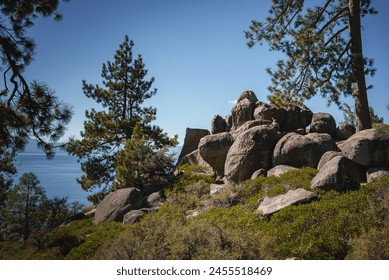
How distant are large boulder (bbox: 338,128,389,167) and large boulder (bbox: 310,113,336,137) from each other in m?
4.78

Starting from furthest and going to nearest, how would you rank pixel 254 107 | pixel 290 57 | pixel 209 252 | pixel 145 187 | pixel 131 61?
1. pixel 131 61
2. pixel 254 107
3. pixel 145 187
4. pixel 290 57
5. pixel 209 252

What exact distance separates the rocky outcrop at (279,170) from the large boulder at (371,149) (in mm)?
2106

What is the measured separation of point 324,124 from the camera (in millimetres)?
14930

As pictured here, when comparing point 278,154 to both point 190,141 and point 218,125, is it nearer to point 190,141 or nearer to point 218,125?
point 218,125

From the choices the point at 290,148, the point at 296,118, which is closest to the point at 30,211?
the point at 296,118

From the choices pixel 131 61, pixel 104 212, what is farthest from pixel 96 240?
pixel 131 61

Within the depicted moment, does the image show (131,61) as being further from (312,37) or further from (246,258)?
(246,258)

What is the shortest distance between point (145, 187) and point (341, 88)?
998cm

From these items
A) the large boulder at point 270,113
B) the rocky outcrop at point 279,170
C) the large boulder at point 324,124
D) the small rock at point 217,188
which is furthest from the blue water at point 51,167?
the large boulder at point 324,124

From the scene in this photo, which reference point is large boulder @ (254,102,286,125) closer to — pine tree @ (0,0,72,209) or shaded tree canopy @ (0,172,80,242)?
pine tree @ (0,0,72,209)

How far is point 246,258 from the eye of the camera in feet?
18.3

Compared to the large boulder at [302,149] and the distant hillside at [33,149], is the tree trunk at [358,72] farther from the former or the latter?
the distant hillside at [33,149]

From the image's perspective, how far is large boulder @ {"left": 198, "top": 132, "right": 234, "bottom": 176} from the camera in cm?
1434

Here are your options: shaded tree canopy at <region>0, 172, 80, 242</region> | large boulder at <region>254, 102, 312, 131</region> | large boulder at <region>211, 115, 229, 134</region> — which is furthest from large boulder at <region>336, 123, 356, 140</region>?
shaded tree canopy at <region>0, 172, 80, 242</region>
